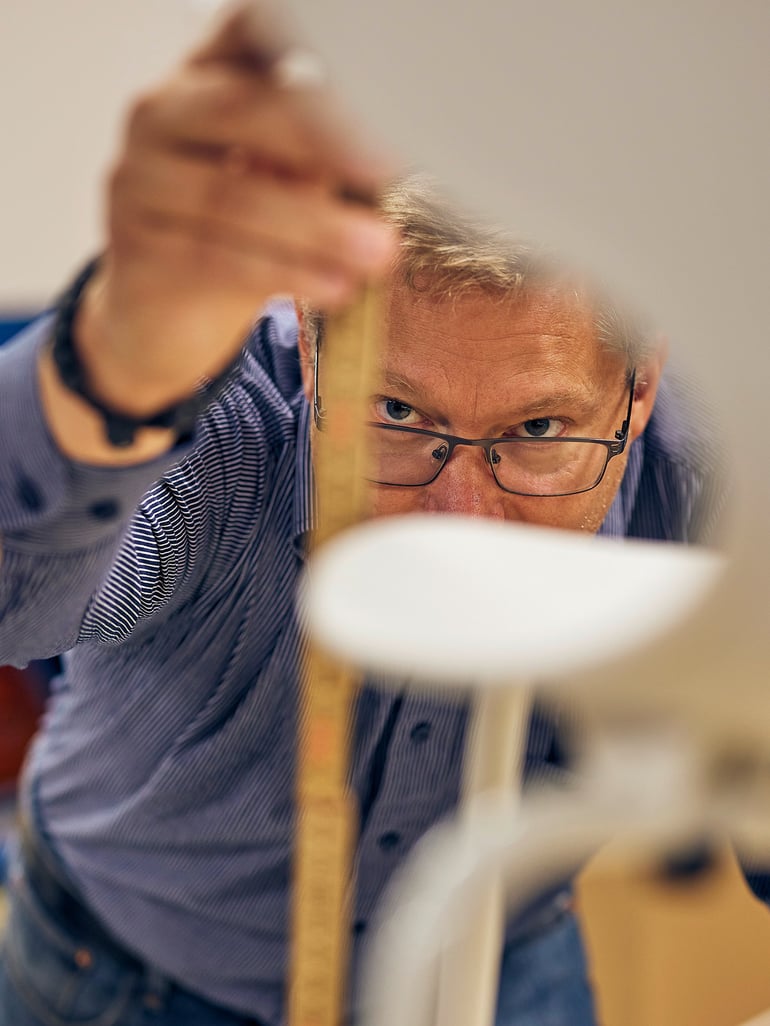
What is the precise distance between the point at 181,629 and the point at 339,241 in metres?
0.72

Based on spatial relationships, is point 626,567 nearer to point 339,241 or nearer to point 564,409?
point 339,241

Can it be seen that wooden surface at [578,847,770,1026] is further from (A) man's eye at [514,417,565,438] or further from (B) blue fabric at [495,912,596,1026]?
(A) man's eye at [514,417,565,438]

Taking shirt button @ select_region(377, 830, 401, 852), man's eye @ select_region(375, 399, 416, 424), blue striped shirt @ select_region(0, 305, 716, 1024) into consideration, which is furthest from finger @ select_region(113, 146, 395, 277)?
shirt button @ select_region(377, 830, 401, 852)

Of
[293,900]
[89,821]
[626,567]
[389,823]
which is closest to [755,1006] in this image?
[626,567]

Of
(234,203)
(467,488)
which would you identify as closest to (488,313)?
(467,488)

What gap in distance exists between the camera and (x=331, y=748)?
1116mm

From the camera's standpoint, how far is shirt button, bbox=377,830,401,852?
1.16 meters

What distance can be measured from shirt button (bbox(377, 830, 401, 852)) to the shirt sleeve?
1.73ft

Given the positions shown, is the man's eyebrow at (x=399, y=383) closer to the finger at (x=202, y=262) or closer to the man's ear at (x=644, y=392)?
the man's ear at (x=644, y=392)

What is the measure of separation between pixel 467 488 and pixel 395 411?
10 centimetres

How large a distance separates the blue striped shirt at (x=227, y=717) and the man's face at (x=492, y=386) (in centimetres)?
10

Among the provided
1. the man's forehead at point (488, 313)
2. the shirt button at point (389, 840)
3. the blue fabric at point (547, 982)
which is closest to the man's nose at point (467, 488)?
the man's forehead at point (488, 313)

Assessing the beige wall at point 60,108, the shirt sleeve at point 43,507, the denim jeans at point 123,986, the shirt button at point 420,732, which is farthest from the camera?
the beige wall at point 60,108

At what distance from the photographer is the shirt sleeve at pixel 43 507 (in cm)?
56
